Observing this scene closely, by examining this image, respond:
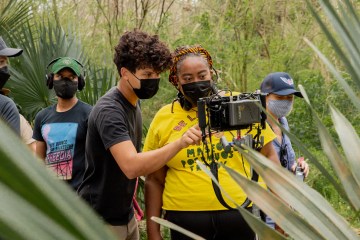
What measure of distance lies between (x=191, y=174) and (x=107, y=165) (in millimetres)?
356

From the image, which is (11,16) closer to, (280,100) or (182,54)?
(280,100)

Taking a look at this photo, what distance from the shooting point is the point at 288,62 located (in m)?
9.07

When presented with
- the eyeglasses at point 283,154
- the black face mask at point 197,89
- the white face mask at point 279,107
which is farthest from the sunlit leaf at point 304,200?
the white face mask at point 279,107

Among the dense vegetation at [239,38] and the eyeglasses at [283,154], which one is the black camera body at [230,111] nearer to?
the eyeglasses at [283,154]

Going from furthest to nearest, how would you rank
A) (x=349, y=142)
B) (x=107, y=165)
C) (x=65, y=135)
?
(x=65, y=135)
(x=107, y=165)
(x=349, y=142)

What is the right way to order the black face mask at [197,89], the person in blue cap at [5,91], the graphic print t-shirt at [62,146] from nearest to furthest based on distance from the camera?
the black face mask at [197,89], the person in blue cap at [5,91], the graphic print t-shirt at [62,146]

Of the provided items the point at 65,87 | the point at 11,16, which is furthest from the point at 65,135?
the point at 11,16

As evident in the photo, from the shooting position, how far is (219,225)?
2607mm

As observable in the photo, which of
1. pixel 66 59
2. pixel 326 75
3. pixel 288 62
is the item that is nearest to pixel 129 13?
pixel 288 62

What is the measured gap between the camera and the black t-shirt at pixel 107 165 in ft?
8.46

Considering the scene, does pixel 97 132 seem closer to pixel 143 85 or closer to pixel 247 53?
pixel 143 85

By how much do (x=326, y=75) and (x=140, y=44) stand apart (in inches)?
285

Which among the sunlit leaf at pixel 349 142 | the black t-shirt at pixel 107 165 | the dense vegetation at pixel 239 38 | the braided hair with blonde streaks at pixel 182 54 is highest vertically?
the sunlit leaf at pixel 349 142

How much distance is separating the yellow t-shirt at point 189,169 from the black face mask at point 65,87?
79 cm
